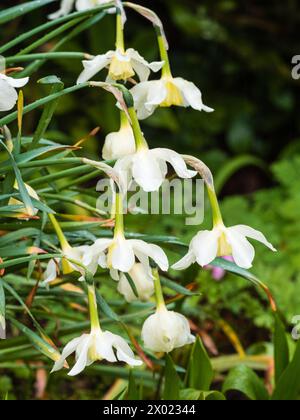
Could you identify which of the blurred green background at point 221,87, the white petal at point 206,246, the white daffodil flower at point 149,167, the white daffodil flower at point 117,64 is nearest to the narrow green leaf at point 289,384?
the white petal at point 206,246

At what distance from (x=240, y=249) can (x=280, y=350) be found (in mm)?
349

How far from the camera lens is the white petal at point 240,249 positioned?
3.18 ft

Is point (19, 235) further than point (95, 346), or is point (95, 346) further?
point (19, 235)

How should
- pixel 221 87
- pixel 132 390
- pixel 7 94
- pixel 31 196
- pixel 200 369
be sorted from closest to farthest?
pixel 7 94 < pixel 31 196 < pixel 132 390 < pixel 200 369 < pixel 221 87

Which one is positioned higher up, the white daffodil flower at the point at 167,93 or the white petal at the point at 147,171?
the white daffodil flower at the point at 167,93

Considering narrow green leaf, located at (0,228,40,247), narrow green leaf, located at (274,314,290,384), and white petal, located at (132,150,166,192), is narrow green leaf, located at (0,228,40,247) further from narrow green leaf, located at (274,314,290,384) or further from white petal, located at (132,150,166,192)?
narrow green leaf, located at (274,314,290,384)

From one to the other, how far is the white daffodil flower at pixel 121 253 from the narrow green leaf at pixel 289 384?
0.32 meters

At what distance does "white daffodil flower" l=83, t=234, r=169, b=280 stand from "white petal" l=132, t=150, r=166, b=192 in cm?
8

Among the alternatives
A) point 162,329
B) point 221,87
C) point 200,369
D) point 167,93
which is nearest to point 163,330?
point 162,329

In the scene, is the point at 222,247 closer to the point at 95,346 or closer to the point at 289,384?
the point at 95,346

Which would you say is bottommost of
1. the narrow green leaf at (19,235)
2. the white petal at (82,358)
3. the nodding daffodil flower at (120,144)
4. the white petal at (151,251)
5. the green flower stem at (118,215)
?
the white petal at (82,358)

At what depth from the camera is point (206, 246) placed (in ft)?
3.20

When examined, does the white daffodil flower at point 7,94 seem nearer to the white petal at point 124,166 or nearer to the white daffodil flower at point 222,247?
the white petal at point 124,166

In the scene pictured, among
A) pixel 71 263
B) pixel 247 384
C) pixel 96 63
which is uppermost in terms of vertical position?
pixel 96 63
